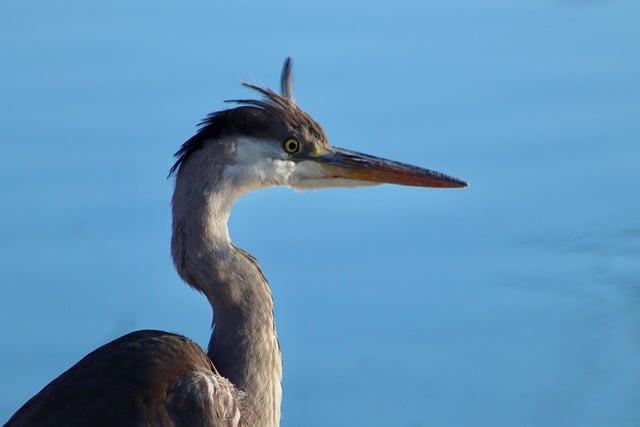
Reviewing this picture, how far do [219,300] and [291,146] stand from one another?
43 centimetres

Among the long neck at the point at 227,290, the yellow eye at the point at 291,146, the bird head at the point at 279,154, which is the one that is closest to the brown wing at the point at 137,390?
the long neck at the point at 227,290

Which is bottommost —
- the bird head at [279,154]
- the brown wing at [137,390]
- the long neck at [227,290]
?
the brown wing at [137,390]

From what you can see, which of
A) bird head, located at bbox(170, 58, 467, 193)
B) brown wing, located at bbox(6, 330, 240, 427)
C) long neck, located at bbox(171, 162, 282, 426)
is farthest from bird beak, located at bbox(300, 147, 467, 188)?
brown wing, located at bbox(6, 330, 240, 427)

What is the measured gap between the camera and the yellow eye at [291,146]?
3.76 metres

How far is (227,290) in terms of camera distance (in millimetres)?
3670

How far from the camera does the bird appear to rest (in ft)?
11.0

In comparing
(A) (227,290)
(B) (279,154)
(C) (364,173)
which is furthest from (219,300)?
(C) (364,173)

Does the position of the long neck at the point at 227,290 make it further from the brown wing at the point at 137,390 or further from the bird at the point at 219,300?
the brown wing at the point at 137,390

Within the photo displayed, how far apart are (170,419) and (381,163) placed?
3.03 ft

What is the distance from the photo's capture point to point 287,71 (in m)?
3.96

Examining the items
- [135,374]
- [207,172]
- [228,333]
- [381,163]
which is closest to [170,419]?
[135,374]

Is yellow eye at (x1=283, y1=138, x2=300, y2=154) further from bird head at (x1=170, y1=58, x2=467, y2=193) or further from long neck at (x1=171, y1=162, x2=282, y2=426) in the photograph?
long neck at (x1=171, y1=162, x2=282, y2=426)

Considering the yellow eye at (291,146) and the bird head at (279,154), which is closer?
the bird head at (279,154)

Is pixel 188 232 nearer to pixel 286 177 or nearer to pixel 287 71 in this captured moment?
pixel 286 177
